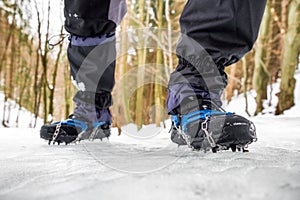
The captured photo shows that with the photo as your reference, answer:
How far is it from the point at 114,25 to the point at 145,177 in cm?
72

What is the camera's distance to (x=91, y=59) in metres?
0.94

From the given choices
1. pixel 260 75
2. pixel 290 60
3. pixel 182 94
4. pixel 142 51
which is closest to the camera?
pixel 182 94

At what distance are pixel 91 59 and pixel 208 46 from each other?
44cm

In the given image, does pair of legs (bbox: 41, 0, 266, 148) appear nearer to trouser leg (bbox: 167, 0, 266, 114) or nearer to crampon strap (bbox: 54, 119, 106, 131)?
trouser leg (bbox: 167, 0, 266, 114)

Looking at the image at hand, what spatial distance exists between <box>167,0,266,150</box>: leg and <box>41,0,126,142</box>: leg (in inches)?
13.5

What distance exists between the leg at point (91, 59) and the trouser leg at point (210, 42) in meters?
0.34

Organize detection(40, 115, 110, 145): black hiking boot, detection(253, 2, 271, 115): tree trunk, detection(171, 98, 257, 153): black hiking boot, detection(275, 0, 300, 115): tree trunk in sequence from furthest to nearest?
detection(253, 2, 271, 115): tree trunk
detection(275, 0, 300, 115): tree trunk
detection(40, 115, 110, 145): black hiking boot
detection(171, 98, 257, 153): black hiking boot

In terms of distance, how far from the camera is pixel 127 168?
436 mm

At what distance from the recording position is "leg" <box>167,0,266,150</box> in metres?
0.63

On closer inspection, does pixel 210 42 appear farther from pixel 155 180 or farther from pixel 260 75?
pixel 260 75

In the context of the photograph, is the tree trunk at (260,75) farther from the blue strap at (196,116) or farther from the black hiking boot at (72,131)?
the blue strap at (196,116)

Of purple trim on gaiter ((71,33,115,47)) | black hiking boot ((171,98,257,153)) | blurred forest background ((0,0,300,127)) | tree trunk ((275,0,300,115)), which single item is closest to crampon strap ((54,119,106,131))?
purple trim on gaiter ((71,33,115,47))

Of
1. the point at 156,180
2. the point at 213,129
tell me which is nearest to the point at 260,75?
the point at 213,129

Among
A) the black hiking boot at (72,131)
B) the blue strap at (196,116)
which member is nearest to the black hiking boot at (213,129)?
the blue strap at (196,116)
